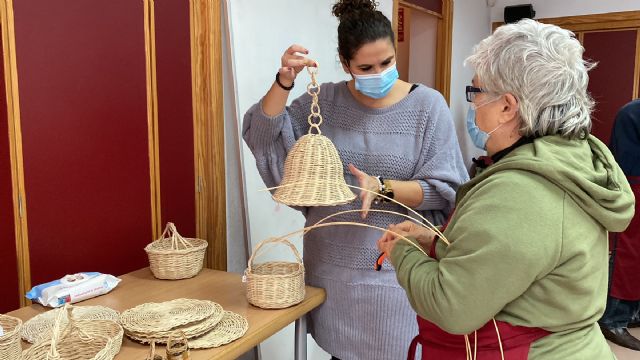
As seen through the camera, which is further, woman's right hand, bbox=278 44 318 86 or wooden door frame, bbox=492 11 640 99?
wooden door frame, bbox=492 11 640 99

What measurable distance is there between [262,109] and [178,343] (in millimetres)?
714

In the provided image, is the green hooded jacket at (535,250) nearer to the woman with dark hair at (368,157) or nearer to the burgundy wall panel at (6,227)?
the woman with dark hair at (368,157)

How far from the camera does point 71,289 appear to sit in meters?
1.56

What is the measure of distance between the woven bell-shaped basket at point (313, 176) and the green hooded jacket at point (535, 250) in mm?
433

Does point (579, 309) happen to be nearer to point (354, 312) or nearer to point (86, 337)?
point (354, 312)

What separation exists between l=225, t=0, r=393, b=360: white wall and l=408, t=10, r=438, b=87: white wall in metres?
2.21

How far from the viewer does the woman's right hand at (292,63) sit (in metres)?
1.52

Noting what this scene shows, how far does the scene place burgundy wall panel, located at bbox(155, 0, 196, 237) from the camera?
2029 mm

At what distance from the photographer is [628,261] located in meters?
3.26

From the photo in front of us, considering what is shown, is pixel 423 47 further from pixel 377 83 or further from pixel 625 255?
pixel 377 83

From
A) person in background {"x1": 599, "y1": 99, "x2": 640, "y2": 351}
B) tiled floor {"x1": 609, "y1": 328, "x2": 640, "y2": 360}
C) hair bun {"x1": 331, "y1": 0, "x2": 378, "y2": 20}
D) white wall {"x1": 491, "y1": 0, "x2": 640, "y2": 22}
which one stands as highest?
white wall {"x1": 491, "y1": 0, "x2": 640, "y2": 22}

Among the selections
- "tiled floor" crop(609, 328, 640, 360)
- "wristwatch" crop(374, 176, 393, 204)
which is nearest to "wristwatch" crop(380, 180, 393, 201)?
"wristwatch" crop(374, 176, 393, 204)

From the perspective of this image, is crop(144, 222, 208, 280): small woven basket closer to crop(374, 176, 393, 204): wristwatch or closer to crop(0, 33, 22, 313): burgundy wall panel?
crop(0, 33, 22, 313): burgundy wall panel

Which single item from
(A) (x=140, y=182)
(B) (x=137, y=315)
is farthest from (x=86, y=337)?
(A) (x=140, y=182)
